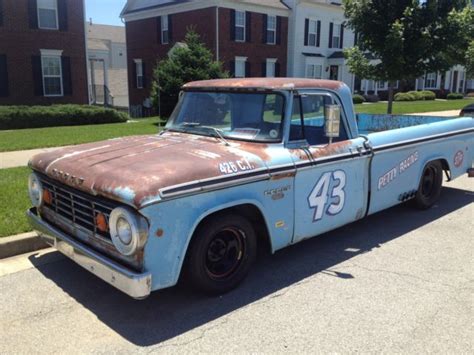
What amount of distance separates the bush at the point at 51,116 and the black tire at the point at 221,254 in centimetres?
1457

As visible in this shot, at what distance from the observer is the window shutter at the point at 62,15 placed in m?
21.1

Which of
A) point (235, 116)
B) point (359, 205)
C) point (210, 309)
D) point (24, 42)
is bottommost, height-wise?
point (210, 309)

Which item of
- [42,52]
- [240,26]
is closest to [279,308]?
[42,52]

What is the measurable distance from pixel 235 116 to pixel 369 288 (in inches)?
81.3

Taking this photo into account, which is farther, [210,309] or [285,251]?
[285,251]

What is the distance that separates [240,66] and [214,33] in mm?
2910

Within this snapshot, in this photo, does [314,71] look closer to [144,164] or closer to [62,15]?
[62,15]

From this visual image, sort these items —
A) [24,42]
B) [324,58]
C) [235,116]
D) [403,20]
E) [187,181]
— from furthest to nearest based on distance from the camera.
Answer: [324,58] → [24,42] → [403,20] → [235,116] → [187,181]

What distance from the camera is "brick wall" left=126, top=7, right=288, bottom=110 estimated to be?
2748cm

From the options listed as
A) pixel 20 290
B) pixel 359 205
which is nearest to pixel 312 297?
pixel 359 205

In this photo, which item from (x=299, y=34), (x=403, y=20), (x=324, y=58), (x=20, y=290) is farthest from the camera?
(x=324, y=58)

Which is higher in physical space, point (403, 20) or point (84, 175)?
point (403, 20)

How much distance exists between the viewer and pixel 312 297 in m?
4.11

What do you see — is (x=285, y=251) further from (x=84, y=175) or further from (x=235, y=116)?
(x=84, y=175)
